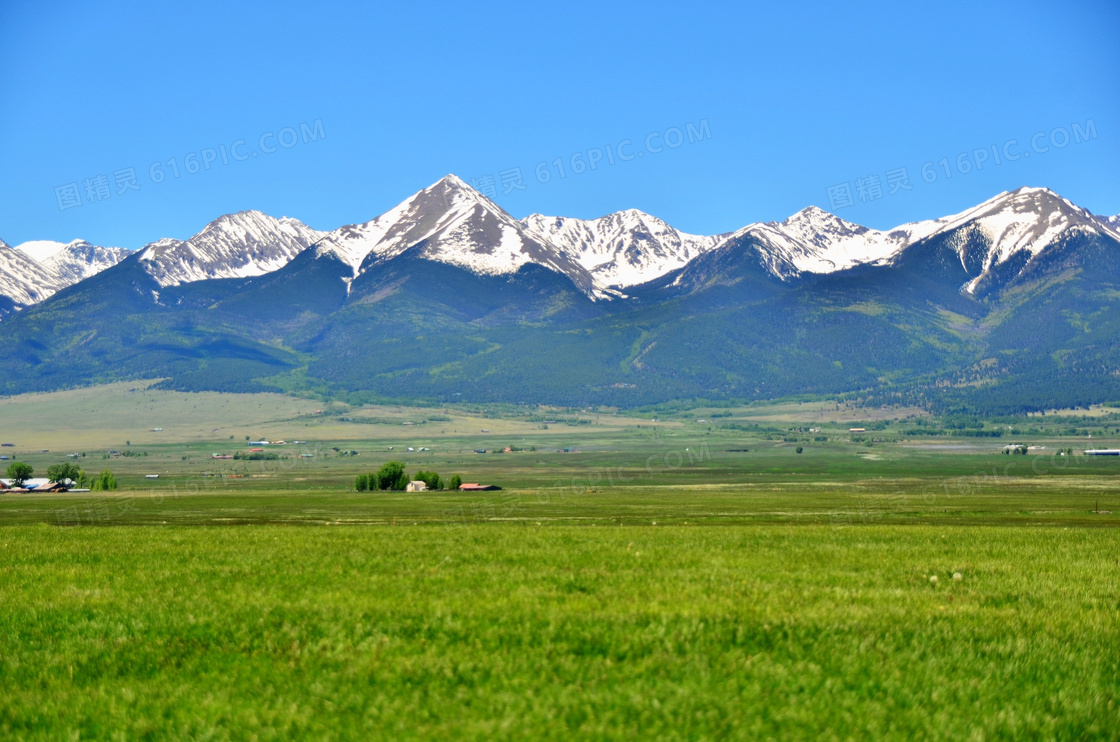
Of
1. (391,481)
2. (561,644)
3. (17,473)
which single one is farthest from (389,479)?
(561,644)

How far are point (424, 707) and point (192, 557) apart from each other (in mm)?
16813

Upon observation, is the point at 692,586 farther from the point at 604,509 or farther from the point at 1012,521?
the point at 604,509

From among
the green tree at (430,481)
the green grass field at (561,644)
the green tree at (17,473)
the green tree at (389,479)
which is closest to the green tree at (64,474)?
the green tree at (17,473)

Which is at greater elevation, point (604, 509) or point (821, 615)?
point (821, 615)

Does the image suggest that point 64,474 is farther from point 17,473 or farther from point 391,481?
point 391,481

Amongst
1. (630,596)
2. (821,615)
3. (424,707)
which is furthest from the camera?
(630,596)

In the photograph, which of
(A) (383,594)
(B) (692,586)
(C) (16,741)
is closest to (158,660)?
(C) (16,741)

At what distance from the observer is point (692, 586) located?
1911cm

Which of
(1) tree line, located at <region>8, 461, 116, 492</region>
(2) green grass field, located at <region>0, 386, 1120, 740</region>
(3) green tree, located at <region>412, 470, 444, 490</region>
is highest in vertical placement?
(2) green grass field, located at <region>0, 386, 1120, 740</region>

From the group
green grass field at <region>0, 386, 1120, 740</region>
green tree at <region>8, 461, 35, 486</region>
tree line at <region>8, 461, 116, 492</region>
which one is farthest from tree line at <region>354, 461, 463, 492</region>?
green grass field at <region>0, 386, 1120, 740</region>

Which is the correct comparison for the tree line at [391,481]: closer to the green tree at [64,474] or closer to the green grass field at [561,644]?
the green tree at [64,474]

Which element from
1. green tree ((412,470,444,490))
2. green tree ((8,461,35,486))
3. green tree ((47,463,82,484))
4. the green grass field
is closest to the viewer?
the green grass field

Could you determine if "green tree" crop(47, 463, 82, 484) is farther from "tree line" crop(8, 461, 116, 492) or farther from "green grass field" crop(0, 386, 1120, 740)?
"green grass field" crop(0, 386, 1120, 740)

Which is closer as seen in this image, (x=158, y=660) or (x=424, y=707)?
(x=424, y=707)
